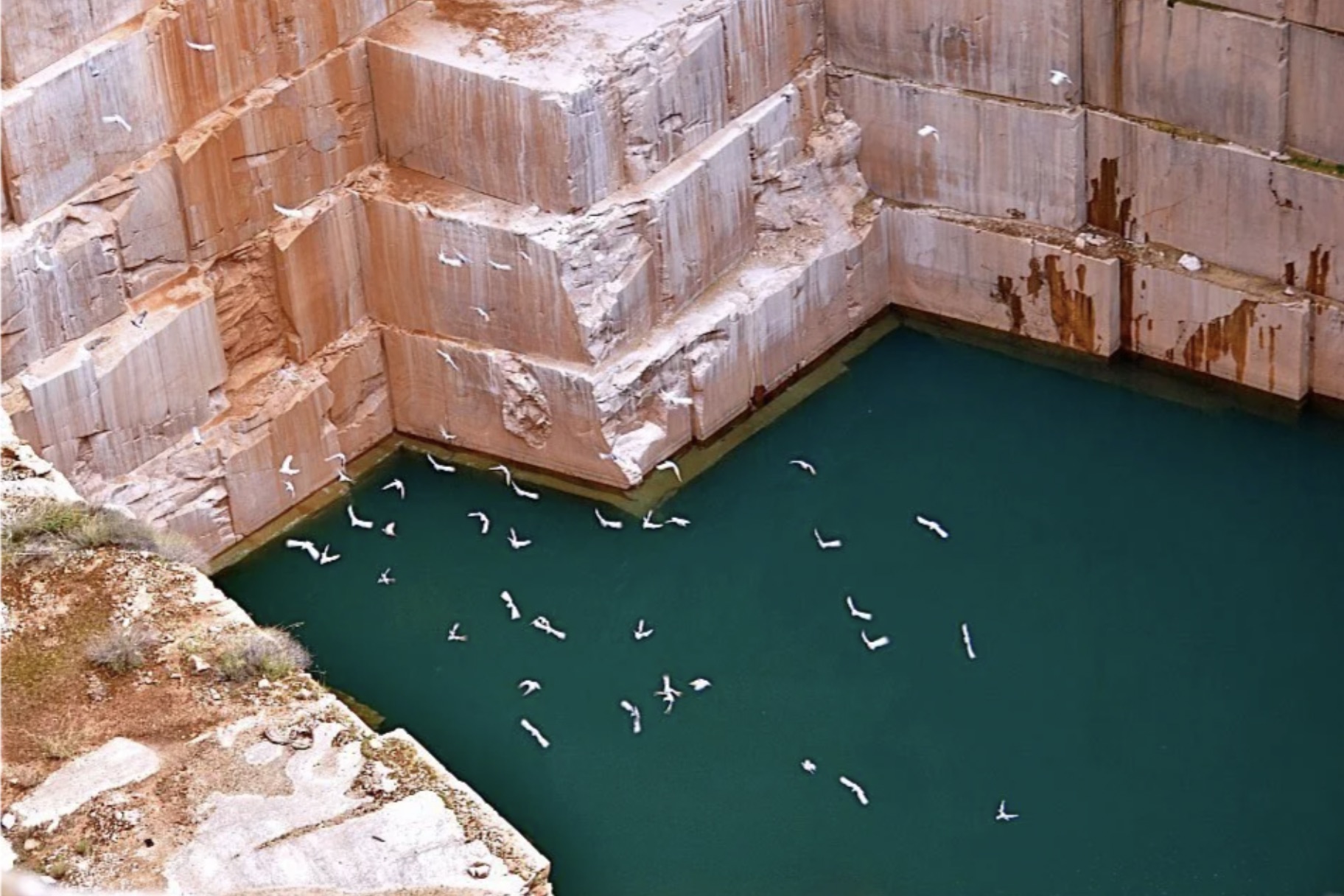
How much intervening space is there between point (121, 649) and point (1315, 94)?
7903 mm

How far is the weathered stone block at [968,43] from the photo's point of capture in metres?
16.5

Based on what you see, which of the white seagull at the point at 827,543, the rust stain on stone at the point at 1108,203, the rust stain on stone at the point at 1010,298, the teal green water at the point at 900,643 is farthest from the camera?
the rust stain on stone at the point at 1010,298

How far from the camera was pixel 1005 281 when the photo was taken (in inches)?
682

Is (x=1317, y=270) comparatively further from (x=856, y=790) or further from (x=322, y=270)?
(x=322, y=270)

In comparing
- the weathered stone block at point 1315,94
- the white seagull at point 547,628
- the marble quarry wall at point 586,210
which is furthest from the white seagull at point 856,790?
the weathered stone block at point 1315,94

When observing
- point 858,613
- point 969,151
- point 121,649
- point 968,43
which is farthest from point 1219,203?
point 121,649

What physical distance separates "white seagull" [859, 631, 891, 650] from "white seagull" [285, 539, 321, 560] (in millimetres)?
3263

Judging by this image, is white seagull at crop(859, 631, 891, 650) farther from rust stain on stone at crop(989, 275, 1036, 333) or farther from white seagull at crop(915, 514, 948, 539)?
rust stain on stone at crop(989, 275, 1036, 333)

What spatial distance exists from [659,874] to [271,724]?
9.11ft

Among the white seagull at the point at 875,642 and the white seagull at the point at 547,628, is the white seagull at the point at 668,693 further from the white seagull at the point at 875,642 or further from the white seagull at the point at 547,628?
the white seagull at the point at 875,642

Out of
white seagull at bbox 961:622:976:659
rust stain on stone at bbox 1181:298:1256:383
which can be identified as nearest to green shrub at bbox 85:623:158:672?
white seagull at bbox 961:622:976:659

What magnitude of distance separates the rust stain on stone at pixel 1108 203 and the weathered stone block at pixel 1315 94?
1.19 m

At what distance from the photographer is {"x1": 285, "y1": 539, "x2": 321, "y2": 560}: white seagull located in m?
15.8

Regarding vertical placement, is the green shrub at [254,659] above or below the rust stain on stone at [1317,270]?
above
